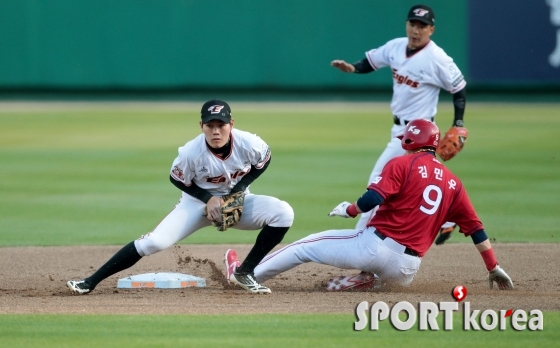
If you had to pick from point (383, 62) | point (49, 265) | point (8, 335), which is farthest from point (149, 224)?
point (8, 335)

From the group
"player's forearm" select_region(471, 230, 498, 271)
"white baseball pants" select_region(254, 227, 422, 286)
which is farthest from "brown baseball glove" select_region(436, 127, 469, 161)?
"white baseball pants" select_region(254, 227, 422, 286)

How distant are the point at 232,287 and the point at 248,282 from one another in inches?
11.7

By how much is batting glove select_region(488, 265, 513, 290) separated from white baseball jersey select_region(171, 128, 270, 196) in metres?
1.85

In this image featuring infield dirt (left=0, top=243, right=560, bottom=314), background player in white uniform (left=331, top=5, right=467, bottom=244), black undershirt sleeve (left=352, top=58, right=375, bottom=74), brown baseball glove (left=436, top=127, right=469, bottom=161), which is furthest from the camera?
black undershirt sleeve (left=352, top=58, right=375, bottom=74)

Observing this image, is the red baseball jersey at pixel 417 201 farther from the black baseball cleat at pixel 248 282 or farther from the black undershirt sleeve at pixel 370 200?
the black baseball cleat at pixel 248 282

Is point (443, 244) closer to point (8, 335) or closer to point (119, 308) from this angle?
point (119, 308)

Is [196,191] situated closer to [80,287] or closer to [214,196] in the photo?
[214,196]

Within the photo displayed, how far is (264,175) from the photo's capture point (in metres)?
13.0

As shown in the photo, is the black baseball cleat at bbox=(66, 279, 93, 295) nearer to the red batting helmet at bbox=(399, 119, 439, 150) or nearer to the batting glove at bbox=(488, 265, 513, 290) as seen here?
the red batting helmet at bbox=(399, 119, 439, 150)

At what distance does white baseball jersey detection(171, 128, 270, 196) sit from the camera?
6367 mm

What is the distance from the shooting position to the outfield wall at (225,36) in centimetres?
2227

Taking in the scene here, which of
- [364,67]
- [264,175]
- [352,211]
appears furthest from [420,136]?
[264,175]

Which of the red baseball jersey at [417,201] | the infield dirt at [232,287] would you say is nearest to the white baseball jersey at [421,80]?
the infield dirt at [232,287]

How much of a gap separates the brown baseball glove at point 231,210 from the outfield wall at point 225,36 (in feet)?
53.3
